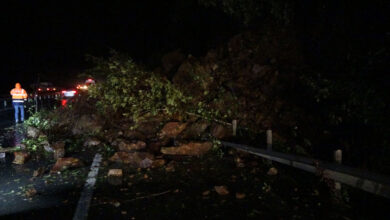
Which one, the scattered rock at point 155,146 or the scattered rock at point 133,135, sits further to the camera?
the scattered rock at point 133,135

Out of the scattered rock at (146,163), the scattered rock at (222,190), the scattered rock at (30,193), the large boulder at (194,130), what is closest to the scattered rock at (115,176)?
the scattered rock at (146,163)

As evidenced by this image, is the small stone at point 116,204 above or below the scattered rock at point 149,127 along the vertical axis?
below

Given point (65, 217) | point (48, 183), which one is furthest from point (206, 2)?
point (65, 217)

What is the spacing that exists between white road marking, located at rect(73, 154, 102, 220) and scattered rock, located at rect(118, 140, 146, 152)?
0.87m

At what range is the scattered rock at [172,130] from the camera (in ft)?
29.2

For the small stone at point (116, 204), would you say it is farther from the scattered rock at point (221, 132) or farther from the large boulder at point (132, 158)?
the scattered rock at point (221, 132)

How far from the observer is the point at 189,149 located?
784cm

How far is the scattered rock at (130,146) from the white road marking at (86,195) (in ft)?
2.85

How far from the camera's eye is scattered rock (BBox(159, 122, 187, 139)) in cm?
891

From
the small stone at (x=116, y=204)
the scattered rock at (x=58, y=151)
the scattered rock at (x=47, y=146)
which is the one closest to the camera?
the small stone at (x=116, y=204)

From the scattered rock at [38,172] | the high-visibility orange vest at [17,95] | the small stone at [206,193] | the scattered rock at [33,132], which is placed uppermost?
the high-visibility orange vest at [17,95]

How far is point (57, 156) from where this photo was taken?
7.70 metres

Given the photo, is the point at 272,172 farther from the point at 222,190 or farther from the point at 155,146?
the point at 155,146

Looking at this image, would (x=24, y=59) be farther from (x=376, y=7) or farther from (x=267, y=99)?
(x=376, y=7)
